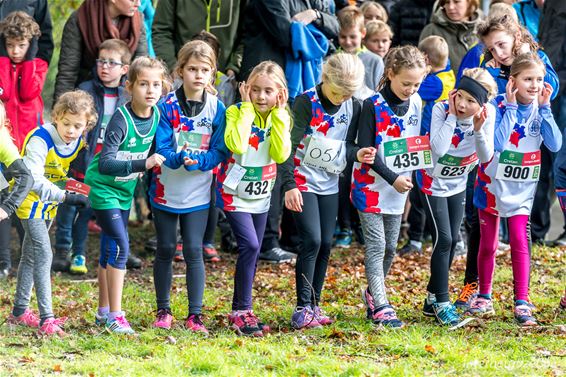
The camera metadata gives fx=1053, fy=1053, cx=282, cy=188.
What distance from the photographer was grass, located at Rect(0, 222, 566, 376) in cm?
599

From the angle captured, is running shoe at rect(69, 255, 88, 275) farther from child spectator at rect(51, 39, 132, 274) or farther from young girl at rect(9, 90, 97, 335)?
young girl at rect(9, 90, 97, 335)

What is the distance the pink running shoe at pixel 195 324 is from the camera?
277 inches

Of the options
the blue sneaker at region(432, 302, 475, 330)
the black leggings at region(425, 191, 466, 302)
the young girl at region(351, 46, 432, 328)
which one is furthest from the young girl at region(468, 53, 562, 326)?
the young girl at region(351, 46, 432, 328)

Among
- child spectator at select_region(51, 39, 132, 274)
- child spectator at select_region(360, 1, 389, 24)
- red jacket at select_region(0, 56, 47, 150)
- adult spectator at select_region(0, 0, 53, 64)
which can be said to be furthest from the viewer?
child spectator at select_region(360, 1, 389, 24)

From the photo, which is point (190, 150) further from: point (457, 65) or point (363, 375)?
point (457, 65)

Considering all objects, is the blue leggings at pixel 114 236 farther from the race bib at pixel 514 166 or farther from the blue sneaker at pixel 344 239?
the blue sneaker at pixel 344 239

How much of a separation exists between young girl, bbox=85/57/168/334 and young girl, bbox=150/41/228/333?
0.43 feet

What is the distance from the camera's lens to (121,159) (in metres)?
7.04

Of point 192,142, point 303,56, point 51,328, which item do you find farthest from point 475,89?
point 51,328

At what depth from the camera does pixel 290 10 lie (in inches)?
372

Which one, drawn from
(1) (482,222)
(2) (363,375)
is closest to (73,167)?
(1) (482,222)

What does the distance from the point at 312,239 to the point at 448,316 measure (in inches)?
44.1

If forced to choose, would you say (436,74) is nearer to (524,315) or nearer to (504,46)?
(504,46)

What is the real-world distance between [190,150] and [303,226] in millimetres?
942
